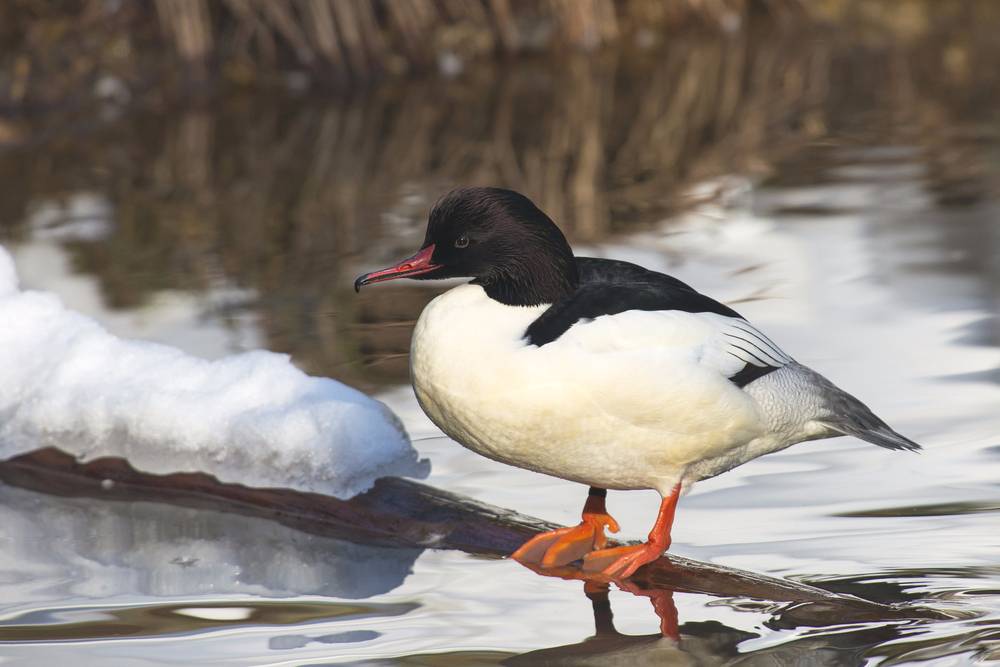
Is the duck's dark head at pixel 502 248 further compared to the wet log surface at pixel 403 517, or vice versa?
the duck's dark head at pixel 502 248

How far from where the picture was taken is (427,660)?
2.91 metres

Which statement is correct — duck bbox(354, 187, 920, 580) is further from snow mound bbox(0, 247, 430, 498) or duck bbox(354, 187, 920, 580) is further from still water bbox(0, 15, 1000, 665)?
snow mound bbox(0, 247, 430, 498)

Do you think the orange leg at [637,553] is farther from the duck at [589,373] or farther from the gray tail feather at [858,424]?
the gray tail feather at [858,424]

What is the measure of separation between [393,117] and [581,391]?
261 inches

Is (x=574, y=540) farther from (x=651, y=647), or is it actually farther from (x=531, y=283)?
(x=531, y=283)

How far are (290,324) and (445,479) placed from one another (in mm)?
1724

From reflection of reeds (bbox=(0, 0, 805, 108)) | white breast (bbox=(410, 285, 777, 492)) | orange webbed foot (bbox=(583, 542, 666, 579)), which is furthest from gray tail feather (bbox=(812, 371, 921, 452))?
reflection of reeds (bbox=(0, 0, 805, 108))

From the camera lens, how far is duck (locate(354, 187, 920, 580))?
2.97 metres

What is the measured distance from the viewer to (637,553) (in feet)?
10.3

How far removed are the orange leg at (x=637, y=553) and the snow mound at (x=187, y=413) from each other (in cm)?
60

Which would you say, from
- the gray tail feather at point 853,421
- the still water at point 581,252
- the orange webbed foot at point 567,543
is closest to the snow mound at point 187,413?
the still water at point 581,252

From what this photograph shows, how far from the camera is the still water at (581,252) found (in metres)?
3.04

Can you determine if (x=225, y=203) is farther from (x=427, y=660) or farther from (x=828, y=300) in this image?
(x=427, y=660)

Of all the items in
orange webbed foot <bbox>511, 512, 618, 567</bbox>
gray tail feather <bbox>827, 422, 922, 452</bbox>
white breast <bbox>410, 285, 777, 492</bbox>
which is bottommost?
orange webbed foot <bbox>511, 512, 618, 567</bbox>
